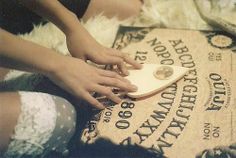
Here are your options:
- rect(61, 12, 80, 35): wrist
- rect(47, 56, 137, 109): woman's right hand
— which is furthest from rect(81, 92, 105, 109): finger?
rect(61, 12, 80, 35): wrist

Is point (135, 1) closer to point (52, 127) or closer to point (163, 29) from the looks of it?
point (163, 29)

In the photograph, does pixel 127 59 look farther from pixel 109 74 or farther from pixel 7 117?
pixel 7 117

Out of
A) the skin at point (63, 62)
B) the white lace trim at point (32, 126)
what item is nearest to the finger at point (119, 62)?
the skin at point (63, 62)

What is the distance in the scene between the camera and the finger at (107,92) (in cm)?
48

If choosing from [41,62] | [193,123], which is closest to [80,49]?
[41,62]

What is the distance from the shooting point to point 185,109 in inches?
19.2

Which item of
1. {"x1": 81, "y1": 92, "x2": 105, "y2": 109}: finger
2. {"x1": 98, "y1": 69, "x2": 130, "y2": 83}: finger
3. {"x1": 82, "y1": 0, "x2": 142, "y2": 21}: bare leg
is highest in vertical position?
{"x1": 82, "y1": 0, "x2": 142, "y2": 21}: bare leg

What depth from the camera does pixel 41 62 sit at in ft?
1.51

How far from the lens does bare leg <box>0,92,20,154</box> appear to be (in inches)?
16.8

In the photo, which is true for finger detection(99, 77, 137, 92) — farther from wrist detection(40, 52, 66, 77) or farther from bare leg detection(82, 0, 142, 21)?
bare leg detection(82, 0, 142, 21)

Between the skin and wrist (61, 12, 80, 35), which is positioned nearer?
the skin

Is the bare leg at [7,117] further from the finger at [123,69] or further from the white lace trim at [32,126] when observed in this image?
the finger at [123,69]

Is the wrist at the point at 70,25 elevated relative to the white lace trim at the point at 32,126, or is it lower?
elevated

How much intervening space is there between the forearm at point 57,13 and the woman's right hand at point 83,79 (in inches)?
3.1
